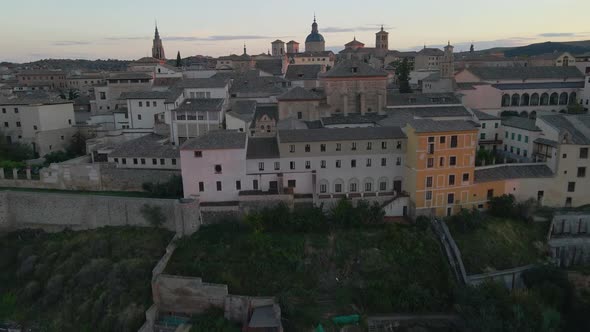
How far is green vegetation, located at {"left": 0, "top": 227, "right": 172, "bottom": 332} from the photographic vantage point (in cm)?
2681

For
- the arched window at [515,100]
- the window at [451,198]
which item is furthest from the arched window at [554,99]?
the window at [451,198]

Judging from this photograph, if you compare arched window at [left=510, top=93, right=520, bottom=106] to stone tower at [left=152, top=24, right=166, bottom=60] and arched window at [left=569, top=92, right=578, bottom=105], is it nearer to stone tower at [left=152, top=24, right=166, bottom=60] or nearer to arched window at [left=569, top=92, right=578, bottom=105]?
arched window at [left=569, top=92, right=578, bottom=105]

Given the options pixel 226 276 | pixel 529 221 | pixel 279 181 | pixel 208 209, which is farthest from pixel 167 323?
pixel 529 221

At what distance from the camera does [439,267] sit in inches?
1088

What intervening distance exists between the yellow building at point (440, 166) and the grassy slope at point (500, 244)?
1.97 m

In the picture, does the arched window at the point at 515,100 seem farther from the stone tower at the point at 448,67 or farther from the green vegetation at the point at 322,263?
the green vegetation at the point at 322,263

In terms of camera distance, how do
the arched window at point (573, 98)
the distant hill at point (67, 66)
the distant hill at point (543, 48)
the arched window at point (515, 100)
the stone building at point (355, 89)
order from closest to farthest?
the stone building at point (355, 89) < the arched window at point (515, 100) < the arched window at point (573, 98) < the distant hill at point (67, 66) < the distant hill at point (543, 48)

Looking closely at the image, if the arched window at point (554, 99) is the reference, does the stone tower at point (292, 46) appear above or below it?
above

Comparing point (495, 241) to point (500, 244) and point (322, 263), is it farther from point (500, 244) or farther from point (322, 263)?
point (322, 263)

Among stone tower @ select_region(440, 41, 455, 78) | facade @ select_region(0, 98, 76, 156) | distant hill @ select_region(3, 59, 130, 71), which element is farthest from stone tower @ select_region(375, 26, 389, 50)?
facade @ select_region(0, 98, 76, 156)

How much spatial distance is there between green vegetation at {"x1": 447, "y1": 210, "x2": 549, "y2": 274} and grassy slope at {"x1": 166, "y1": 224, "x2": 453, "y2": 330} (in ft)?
6.78

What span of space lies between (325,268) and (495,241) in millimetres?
11562

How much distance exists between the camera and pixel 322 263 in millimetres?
27531

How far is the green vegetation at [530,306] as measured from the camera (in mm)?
23386
